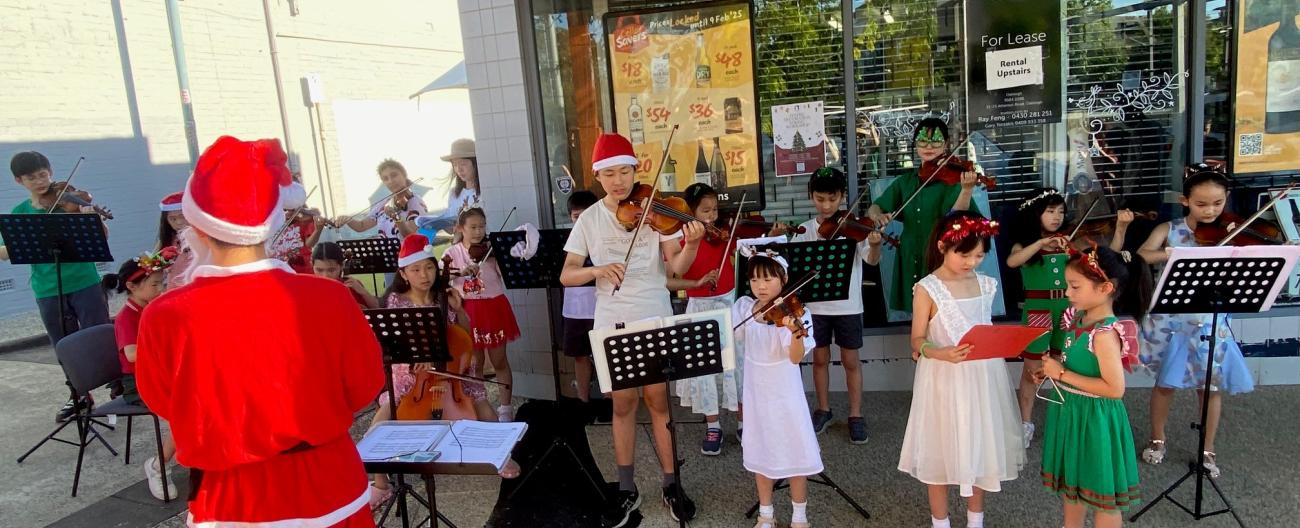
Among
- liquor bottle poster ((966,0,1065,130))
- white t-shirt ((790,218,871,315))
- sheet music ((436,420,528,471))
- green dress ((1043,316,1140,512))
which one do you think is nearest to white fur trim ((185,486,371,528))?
sheet music ((436,420,528,471))

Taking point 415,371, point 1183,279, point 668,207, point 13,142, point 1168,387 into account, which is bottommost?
point 1168,387

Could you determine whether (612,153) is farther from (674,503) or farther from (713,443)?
(713,443)

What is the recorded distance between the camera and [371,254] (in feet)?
17.5

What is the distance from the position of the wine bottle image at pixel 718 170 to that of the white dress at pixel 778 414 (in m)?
2.22

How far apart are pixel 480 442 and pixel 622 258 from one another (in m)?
1.17

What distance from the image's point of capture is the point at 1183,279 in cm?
307

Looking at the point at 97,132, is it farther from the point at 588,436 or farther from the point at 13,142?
the point at 588,436

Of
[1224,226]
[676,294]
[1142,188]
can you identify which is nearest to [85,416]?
[676,294]

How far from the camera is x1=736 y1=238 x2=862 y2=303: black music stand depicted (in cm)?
364

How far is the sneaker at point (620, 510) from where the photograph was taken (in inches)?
147

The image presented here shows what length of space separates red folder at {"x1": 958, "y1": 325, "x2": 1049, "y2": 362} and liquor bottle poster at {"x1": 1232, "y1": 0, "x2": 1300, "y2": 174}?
11.0ft

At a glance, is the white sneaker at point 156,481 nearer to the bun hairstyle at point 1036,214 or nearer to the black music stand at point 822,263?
the black music stand at point 822,263

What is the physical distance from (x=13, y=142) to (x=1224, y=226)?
38.1 ft

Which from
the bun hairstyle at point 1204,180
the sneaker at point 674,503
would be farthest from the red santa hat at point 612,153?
the bun hairstyle at point 1204,180
